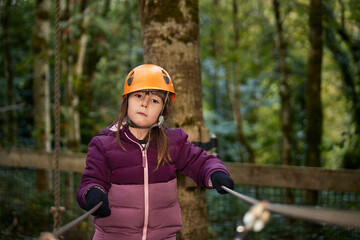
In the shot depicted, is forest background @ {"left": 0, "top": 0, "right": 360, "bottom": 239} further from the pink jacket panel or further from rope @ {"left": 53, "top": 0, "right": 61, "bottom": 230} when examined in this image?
the pink jacket panel

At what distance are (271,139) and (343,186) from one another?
49.8ft

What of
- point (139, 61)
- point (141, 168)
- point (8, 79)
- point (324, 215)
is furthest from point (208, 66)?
point (324, 215)

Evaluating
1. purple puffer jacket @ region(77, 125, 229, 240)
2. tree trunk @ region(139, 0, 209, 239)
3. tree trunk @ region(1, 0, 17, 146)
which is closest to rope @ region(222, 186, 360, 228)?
purple puffer jacket @ region(77, 125, 229, 240)

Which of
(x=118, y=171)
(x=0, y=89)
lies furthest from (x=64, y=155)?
(x=0, y=89)

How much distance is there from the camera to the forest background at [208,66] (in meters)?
7.55

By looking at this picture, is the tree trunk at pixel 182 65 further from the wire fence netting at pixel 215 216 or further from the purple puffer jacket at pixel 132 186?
the purple puffer jacket at pixel 132 186

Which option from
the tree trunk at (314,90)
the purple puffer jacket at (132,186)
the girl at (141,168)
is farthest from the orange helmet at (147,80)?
the tree trunk at (314,90)

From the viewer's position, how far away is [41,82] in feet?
25.4

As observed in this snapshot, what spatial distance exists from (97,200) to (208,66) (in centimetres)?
1494

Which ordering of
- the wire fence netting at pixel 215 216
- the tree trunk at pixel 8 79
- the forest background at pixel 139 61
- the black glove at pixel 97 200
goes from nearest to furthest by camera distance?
the black glove at pixel 97 200
the wire fence netting at pixel 215 216
the forest background at pixel 139 61
the tree trunk at pixel 8 79

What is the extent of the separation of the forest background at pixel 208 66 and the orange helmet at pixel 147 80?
2.98 ft

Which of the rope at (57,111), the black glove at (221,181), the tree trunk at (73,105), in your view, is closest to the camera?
the black glove at (221,181)

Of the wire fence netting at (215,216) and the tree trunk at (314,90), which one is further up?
the tree trunk at (314,90)

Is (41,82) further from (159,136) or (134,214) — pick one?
(134,214)
